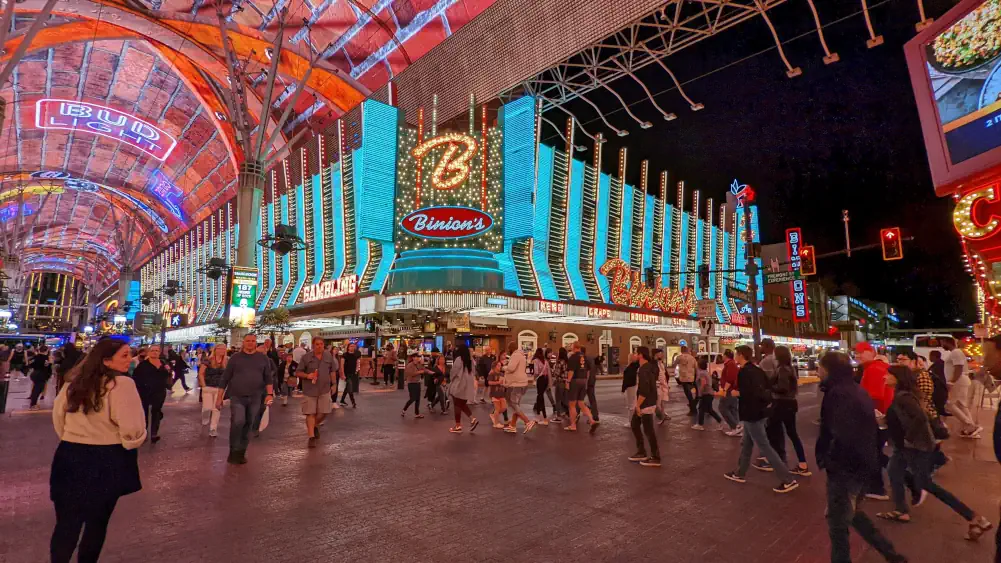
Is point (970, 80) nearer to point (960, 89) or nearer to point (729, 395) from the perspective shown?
point (960, 89)

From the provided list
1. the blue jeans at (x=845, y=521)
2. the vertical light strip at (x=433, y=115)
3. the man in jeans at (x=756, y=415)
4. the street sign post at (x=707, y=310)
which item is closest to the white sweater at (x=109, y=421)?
the blue jeans at (x=845, y=521)

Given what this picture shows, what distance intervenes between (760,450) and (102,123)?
1996 inches

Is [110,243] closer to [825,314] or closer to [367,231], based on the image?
[367,231]

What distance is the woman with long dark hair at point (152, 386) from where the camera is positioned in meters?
8.29

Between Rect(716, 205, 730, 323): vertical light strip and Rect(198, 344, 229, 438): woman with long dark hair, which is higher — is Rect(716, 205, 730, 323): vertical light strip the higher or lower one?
the higher one

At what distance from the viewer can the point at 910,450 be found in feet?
16.0

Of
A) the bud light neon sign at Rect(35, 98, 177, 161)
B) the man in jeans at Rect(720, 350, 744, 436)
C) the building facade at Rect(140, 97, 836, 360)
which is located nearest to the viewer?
the man in jeans at Rect(720, 350, 744, 436)

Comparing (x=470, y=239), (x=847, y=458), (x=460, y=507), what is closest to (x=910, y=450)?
(x=847, y=458)

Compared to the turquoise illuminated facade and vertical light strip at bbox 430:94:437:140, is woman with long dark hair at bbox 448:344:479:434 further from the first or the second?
vertical light strip at bbox 430:94:437:140

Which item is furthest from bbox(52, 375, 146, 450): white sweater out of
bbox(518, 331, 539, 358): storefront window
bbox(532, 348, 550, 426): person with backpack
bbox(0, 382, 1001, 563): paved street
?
bbox(518, 331, 539, 358): storefront window

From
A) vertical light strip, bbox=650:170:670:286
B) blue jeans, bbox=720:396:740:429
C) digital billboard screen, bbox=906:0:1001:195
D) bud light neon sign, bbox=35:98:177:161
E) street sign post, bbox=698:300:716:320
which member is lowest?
blue jeans, bbox=720:396:740:429

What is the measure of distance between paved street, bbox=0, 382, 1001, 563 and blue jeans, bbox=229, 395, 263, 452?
346mm

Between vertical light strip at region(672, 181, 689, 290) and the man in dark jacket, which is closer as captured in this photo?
the man in dark jacket

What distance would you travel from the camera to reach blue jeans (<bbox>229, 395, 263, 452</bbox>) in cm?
738
